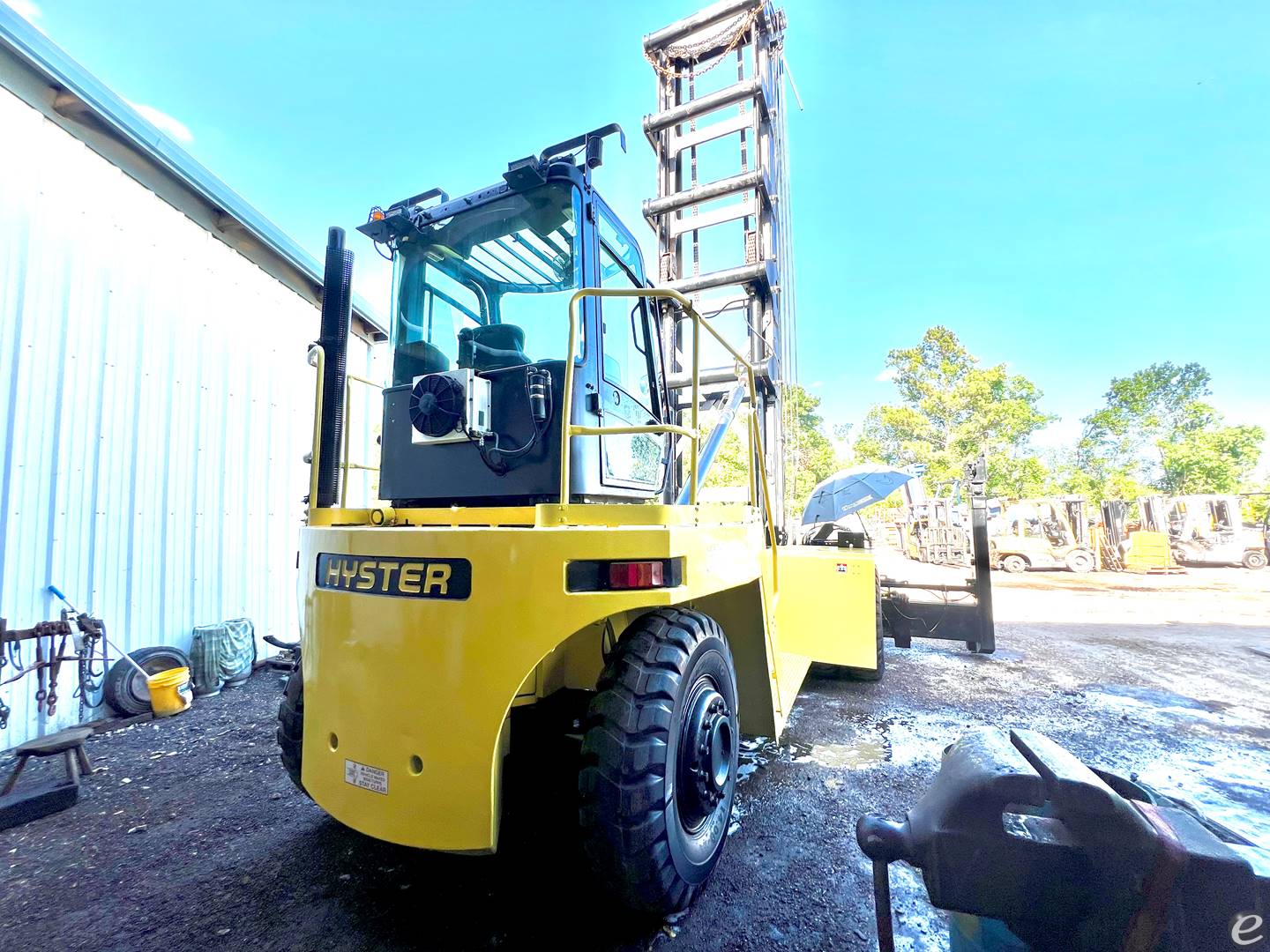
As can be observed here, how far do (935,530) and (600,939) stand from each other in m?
20.2

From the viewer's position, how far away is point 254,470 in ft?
20.6

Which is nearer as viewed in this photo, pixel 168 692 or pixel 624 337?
pixel 624 337

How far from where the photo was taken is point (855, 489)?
6148mm

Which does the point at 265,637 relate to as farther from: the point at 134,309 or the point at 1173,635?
the point at 1173,635

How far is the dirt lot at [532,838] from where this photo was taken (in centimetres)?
213

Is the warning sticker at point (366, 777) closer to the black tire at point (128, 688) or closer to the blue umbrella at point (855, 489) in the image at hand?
the black tire at point (128, 688)

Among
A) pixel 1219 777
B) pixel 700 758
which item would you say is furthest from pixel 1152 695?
pixel 700 758

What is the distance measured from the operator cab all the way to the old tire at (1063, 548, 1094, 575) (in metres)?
20.3

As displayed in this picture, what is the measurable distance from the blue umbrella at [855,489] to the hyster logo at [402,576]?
5131mm

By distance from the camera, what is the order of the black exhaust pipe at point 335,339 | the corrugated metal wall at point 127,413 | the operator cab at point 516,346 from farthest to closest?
the corrugated metal wall at point 127,413 → the black exhaust pipe at point 335,339 → the operator cab at point 516,346

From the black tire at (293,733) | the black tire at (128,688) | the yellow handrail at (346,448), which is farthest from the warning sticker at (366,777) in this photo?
the black tire at (128,688)

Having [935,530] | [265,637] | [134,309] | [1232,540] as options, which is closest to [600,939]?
[265,637]

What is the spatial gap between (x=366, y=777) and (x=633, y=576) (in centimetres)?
122

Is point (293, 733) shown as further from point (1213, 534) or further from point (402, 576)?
point (1213, 534)
